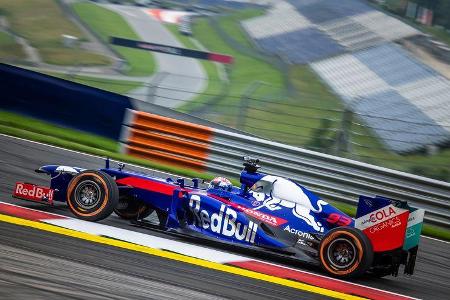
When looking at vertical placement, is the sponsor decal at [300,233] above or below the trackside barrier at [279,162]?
below

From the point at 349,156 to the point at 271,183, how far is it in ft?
17.9

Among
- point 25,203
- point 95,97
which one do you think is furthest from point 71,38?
point 25,203

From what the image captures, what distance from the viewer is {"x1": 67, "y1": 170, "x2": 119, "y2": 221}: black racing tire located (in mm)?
9195

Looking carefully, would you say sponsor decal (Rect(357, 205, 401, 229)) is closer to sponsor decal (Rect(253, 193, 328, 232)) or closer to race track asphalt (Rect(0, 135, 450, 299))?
sponsor decal (Rect(253, 193, 328, 232))

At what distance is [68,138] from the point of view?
15.6 m

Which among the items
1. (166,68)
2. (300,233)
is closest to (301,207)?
(300,233)

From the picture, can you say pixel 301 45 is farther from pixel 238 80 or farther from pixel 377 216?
pixel 377 216

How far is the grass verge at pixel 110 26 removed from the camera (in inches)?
833

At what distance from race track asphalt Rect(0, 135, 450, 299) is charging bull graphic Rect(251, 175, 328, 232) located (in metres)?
0.59

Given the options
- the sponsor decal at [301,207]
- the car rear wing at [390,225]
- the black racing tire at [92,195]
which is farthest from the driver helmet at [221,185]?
the car rear wing at [390,225]

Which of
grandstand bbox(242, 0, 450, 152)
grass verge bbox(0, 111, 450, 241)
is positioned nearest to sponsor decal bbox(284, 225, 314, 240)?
grass verge bbox(0, 111, 450, 241)

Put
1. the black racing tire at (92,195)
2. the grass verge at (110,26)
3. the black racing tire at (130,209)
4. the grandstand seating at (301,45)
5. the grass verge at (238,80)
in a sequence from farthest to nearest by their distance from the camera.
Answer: the grandstand seating at (301,45) → the grass verge at (110,26) → the grass verge at (238,80) → the black racing tire at (130,209) → the black racing tire at (92,195)

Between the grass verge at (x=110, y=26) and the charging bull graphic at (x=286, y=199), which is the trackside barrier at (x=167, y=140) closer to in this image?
the charging bull graphic at (x=286, y=199)

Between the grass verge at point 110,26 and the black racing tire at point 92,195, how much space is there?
37.7ft
